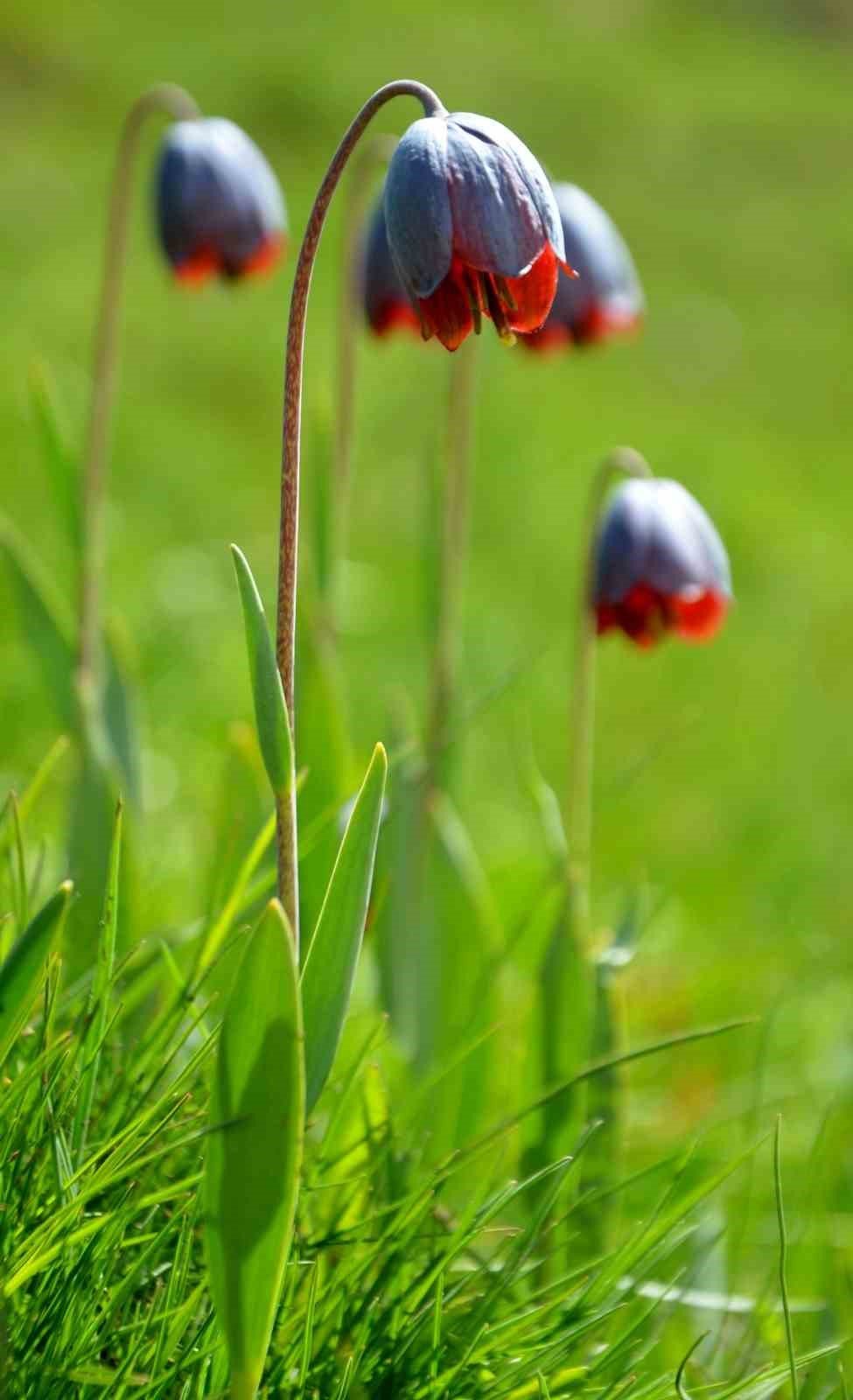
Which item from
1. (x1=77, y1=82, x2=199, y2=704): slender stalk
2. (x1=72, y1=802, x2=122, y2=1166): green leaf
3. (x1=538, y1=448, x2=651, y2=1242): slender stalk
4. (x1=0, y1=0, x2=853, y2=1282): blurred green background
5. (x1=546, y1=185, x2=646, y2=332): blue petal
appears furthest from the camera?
(x1=0, y1=0, x2=853, y2=1282): blurred green background

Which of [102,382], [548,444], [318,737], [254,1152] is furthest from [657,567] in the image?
[548,444]

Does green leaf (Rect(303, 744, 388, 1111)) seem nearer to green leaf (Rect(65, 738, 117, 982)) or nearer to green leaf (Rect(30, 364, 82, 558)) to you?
green leaf (Rect(65, 738, 117, 982))

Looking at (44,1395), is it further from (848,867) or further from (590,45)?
(590,45)

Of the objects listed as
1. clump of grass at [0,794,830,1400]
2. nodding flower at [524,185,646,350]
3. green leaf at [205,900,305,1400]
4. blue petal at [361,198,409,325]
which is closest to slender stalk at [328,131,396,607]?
blue petal at [361,198,409,325]

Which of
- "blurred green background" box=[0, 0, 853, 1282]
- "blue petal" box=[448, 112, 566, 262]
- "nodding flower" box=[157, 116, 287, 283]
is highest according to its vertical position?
"blue petal" box=[448, 112, 566, 262]

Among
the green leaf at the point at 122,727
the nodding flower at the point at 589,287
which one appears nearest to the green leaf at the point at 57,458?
the green leaf at the point at 122,727

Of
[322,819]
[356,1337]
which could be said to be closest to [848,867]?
[322,819]
